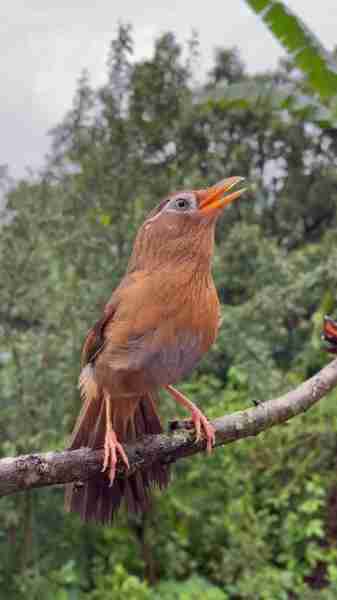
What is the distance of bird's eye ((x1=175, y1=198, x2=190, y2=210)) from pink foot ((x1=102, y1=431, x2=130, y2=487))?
581mm

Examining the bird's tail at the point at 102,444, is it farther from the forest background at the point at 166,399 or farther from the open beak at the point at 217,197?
the forest background at the point at 166,399

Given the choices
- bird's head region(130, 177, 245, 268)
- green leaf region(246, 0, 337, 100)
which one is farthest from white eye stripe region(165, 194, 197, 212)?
green leaf region(246, 0, 337, 100)

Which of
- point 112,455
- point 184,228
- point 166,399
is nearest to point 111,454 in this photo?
point 112,455

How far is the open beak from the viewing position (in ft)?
4.86

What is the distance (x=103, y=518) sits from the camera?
5.41 feet

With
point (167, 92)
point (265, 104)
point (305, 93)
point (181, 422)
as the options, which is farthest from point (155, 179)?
point (181, 422)

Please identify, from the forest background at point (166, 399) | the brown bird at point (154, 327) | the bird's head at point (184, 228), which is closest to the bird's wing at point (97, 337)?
the brown bird at point (154, 327)

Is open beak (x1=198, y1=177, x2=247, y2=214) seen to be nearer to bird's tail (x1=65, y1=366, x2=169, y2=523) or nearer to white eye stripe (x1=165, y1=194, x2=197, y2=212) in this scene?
white eye stripe (x1=165, y1=194, x2=197, y2=212)

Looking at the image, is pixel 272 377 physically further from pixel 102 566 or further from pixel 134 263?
pixel 134 263

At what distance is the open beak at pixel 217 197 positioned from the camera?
148 centimetres

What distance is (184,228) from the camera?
1554 millimetres

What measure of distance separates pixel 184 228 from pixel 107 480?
682mm

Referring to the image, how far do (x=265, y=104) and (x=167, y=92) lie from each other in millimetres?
747

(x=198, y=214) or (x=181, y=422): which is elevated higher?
(x=198, y=214)
